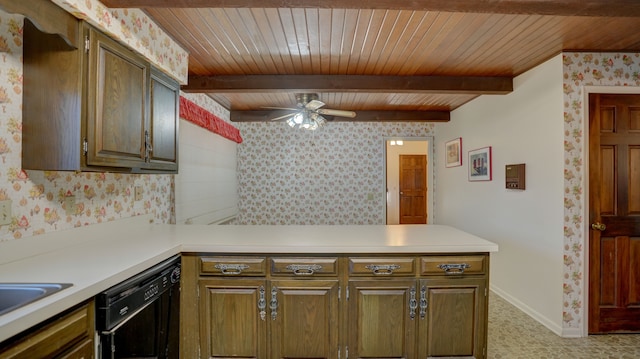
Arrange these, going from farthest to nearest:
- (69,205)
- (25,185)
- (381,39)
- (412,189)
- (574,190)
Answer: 1. (412,189)
2. (574,190)
3. (381,39)
4. (69,205)
5. (25,185)

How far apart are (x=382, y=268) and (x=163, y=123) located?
5.67ft

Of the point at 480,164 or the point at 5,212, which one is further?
the point at 480,164

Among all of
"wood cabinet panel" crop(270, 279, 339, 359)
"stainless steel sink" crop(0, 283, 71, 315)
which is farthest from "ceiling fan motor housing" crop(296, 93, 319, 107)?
"stainless steel sink" crop(0, 283, 71, 315)

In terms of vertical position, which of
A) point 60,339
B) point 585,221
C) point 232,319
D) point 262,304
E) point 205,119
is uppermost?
point 205,119

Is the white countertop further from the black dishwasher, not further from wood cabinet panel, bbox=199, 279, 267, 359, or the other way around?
wood cabinet panel, bbox=199, 279, 267, 359

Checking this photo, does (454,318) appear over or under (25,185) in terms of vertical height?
under

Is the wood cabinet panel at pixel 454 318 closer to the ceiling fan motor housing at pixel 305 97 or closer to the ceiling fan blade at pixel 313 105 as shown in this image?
the ceiling fan blade at pixel 313 105

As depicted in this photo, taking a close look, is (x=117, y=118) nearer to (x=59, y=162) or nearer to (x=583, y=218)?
(x=59, y=162)

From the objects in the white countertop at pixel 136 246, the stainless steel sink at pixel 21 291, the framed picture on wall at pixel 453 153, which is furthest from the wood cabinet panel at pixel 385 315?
the framed picture on wall at pixel 453 153

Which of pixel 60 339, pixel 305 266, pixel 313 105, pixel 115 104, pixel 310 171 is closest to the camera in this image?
pixel 60 339

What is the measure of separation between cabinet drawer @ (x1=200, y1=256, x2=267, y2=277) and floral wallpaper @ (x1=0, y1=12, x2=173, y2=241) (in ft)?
2.62

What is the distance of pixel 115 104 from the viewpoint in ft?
5.28

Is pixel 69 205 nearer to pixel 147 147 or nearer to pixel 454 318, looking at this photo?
pixel 147 147

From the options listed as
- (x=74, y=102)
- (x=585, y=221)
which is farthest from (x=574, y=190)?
(x=74, y=102)
